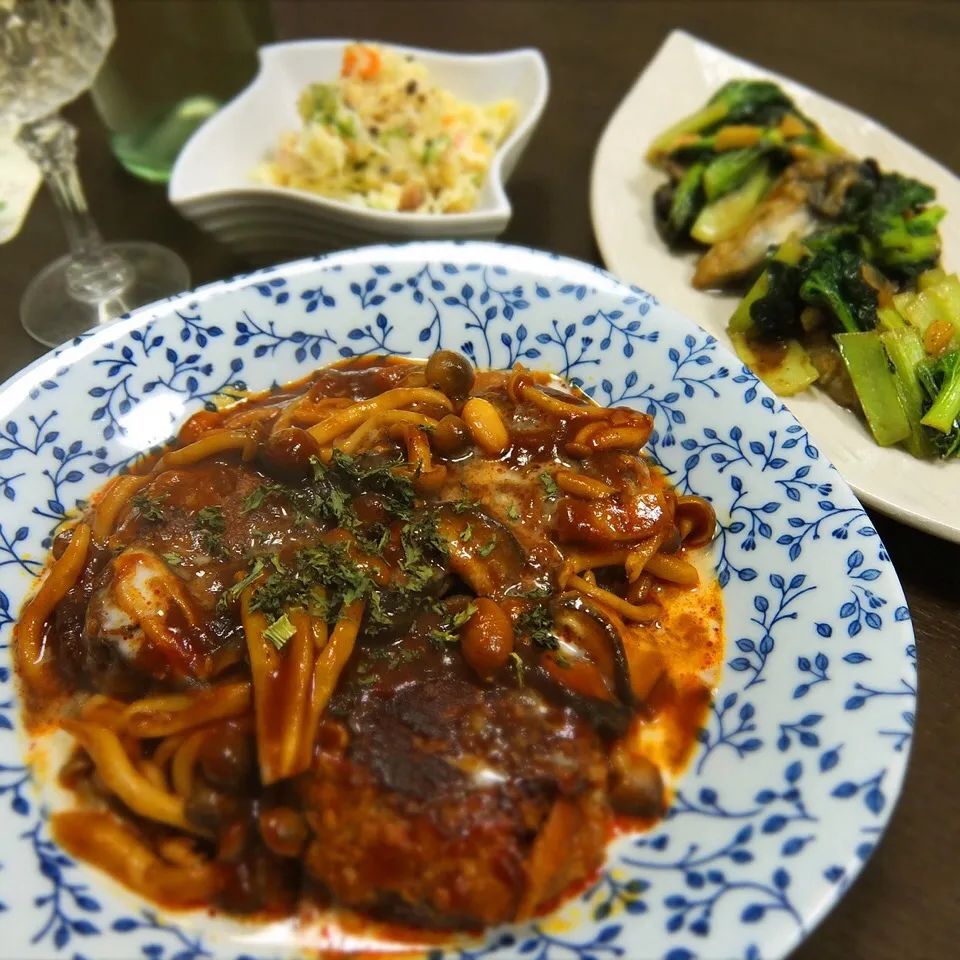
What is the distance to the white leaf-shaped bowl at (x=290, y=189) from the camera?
14.5ft

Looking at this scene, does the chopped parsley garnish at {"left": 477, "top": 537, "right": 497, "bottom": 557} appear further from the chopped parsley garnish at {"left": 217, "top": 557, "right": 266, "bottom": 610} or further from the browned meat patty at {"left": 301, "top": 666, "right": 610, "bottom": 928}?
the chopped parsley garnish at {"left": 217, "top": 557, "right": 266, "bottom": 610}

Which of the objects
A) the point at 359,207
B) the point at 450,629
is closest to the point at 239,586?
the point at 450,629

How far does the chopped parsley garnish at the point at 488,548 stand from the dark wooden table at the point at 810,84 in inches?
64.1

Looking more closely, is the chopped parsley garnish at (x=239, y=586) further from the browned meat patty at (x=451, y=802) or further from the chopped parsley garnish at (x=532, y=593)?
the chopped parsley garnish at (x=532, y=593)

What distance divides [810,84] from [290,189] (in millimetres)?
4414

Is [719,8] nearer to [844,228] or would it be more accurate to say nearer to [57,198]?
[844,228]

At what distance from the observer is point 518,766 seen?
2.55 m

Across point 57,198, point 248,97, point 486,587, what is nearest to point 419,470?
point 486,587

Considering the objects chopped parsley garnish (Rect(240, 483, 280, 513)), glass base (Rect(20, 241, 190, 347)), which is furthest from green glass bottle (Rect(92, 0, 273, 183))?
chopped parsley garnish (Rect(240, 483, 280, 513))

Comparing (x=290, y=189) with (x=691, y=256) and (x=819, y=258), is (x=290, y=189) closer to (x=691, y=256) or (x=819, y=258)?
(x=691, y=256)

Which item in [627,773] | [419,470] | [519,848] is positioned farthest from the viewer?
[419,470]

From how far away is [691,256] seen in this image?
5020 millimetres

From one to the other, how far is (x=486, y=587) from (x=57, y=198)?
3436 mm

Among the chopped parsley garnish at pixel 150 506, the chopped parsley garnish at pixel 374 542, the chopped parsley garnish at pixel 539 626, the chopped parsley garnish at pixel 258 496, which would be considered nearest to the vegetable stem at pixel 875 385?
the chopped parsley garnish at pixel 539 626
